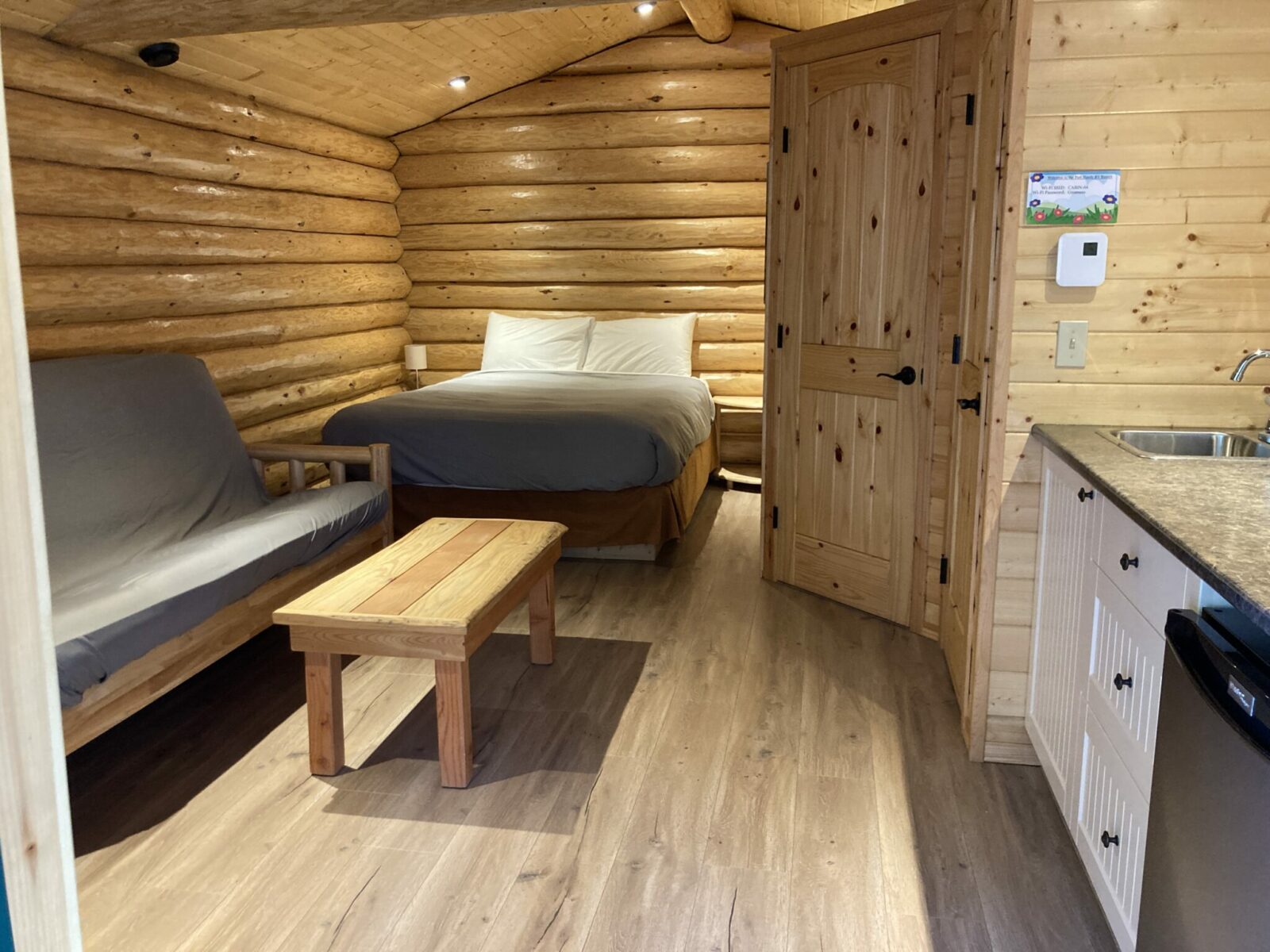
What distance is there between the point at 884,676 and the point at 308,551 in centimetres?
194

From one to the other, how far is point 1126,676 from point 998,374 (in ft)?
3.05

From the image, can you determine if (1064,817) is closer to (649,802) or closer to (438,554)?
(649,802)

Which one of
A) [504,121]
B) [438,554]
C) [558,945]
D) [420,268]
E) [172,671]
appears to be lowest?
[558,945]

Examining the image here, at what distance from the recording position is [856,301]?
12.1ft

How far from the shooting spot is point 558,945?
195 cm

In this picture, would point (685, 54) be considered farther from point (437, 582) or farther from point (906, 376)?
point (437, 582)

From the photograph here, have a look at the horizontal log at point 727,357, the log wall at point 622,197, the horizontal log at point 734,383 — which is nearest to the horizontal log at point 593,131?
the log wall at point 622,197

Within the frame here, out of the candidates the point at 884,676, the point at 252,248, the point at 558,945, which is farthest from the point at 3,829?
the point at 252,248

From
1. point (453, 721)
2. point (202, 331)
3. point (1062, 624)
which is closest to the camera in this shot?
point (1062, 624)

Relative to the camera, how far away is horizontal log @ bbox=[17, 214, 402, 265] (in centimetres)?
353

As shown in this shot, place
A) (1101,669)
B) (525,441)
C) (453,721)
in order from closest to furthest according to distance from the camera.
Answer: (1101,669)
(453,721)
(525,441)

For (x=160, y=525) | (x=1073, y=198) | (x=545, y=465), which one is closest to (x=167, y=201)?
(x=160, y=525)

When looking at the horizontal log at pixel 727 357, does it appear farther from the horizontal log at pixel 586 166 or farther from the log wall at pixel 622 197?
the horizontal log at pixel 586 166

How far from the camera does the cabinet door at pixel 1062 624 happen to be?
210 cm
